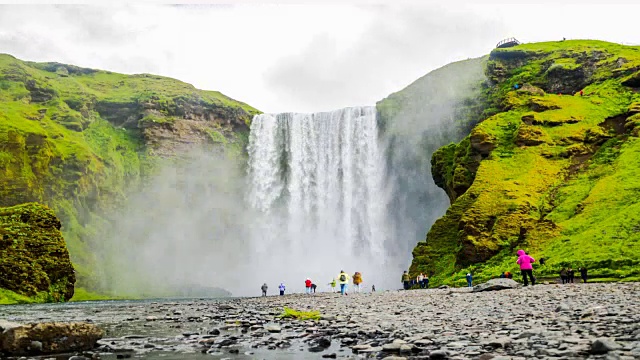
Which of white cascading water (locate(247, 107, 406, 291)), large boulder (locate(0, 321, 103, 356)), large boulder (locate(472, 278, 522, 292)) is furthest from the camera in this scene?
white cascading water (locate(247, 107, 406, 291))

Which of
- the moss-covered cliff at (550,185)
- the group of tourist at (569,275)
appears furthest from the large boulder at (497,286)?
the moss-covered cliff at (550,185)

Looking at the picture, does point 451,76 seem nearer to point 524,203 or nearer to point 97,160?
point 524,203

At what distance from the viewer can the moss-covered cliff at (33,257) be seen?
51.2 m

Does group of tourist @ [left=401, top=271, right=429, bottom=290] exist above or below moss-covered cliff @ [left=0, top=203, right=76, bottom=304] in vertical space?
below

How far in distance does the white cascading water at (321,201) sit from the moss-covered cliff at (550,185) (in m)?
22.9

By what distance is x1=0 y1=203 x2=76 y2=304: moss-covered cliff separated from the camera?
51156 millimetres

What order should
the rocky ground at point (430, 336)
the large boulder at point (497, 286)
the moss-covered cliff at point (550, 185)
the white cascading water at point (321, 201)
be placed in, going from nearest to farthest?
the rocky ground at point (430, 336) < the large boulder at point (497, 286) < the moss-covered cliff at point (550, 185) < the white cascading water at point (321, 201)

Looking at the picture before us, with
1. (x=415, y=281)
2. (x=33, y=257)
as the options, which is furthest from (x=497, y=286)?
(x=33, y=257)

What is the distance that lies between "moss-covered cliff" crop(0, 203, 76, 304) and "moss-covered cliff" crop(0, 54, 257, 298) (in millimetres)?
22371

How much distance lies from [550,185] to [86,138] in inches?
3612

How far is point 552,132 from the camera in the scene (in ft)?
157

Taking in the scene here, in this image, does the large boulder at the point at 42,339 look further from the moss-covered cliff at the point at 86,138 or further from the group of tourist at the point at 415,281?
the moss-covered cliff at the point at 86,138

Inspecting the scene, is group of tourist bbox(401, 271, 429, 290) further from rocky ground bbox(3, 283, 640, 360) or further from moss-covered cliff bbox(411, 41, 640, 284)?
rocky ground bbox(3, 283, 640, 360)

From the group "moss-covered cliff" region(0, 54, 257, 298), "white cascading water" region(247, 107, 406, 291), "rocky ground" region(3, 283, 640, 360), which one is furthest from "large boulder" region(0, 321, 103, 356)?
"moss-covered cliff" region(0, 54, 257, 298)
